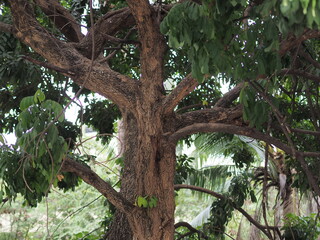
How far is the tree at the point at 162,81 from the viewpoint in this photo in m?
3.23

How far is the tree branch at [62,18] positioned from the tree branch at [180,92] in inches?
51.0

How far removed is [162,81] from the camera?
5.12 meters

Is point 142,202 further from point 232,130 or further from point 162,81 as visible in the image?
point 162,81

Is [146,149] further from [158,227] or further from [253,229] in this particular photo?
[253,229]

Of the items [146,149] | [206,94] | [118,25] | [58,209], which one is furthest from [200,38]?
[58,209]

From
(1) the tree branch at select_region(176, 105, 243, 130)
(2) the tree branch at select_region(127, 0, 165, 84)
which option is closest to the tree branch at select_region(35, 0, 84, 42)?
(2) the tree branch at select_region(127, 0, 165, 84)

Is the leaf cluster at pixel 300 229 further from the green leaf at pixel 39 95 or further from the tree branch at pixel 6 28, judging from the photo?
the tree branch at pixel 6 28

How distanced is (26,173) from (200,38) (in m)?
1.97

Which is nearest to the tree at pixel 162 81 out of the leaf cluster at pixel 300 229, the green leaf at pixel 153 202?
the green leaf at pixel 153 202

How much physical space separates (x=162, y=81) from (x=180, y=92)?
0.48 m

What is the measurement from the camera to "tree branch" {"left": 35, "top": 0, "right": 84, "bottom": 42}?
19.5 ft

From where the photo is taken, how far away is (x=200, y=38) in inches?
127

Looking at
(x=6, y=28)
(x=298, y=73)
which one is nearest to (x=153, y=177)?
(x=298, y=73)

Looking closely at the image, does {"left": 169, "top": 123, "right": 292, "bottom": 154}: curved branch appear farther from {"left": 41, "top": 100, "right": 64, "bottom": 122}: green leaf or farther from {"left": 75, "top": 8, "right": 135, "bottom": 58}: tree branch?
{"left": 75, "top": 8, "right": 135, "bottom": 58}: tree branch
